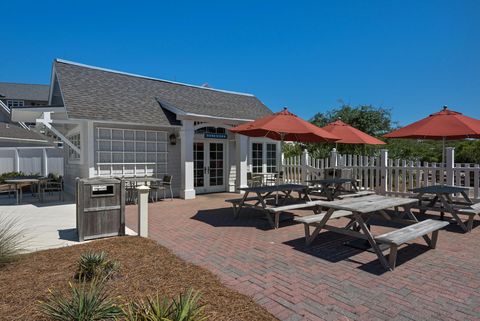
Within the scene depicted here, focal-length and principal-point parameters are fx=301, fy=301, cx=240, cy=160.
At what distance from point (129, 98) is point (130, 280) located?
9172 millimetres

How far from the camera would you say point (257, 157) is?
45.9 ft

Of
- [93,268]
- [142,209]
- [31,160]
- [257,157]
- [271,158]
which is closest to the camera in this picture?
[93,268]

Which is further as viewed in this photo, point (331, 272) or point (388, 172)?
point (388, 172)

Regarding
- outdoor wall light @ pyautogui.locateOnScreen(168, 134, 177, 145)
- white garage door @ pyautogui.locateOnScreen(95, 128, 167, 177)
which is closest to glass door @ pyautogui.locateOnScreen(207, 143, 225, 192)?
outdoor wall light @ pyautogui.locateOnScreen(168, 134, 177, 145)

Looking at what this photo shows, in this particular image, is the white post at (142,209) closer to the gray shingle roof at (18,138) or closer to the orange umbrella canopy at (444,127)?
the orange umbrella canopy at (444,127)

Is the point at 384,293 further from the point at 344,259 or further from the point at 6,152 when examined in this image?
the point at 6,152

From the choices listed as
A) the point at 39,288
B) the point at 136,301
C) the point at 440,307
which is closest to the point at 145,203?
the point at 39,288

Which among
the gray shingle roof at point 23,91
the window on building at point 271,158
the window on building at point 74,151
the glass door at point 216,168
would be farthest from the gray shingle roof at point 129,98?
the gray shingle roof at point 23,91

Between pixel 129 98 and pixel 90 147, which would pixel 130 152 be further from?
pixel 129 98

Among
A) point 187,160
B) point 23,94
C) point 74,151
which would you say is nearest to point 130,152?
point 187,160

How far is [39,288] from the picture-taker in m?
3.46

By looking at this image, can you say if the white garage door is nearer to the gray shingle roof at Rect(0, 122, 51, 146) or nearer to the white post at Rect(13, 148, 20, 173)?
the gray shingle roof at Rect(0, 122, 51, 146)

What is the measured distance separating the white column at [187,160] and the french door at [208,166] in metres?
0.94

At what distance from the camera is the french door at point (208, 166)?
12.4 m
